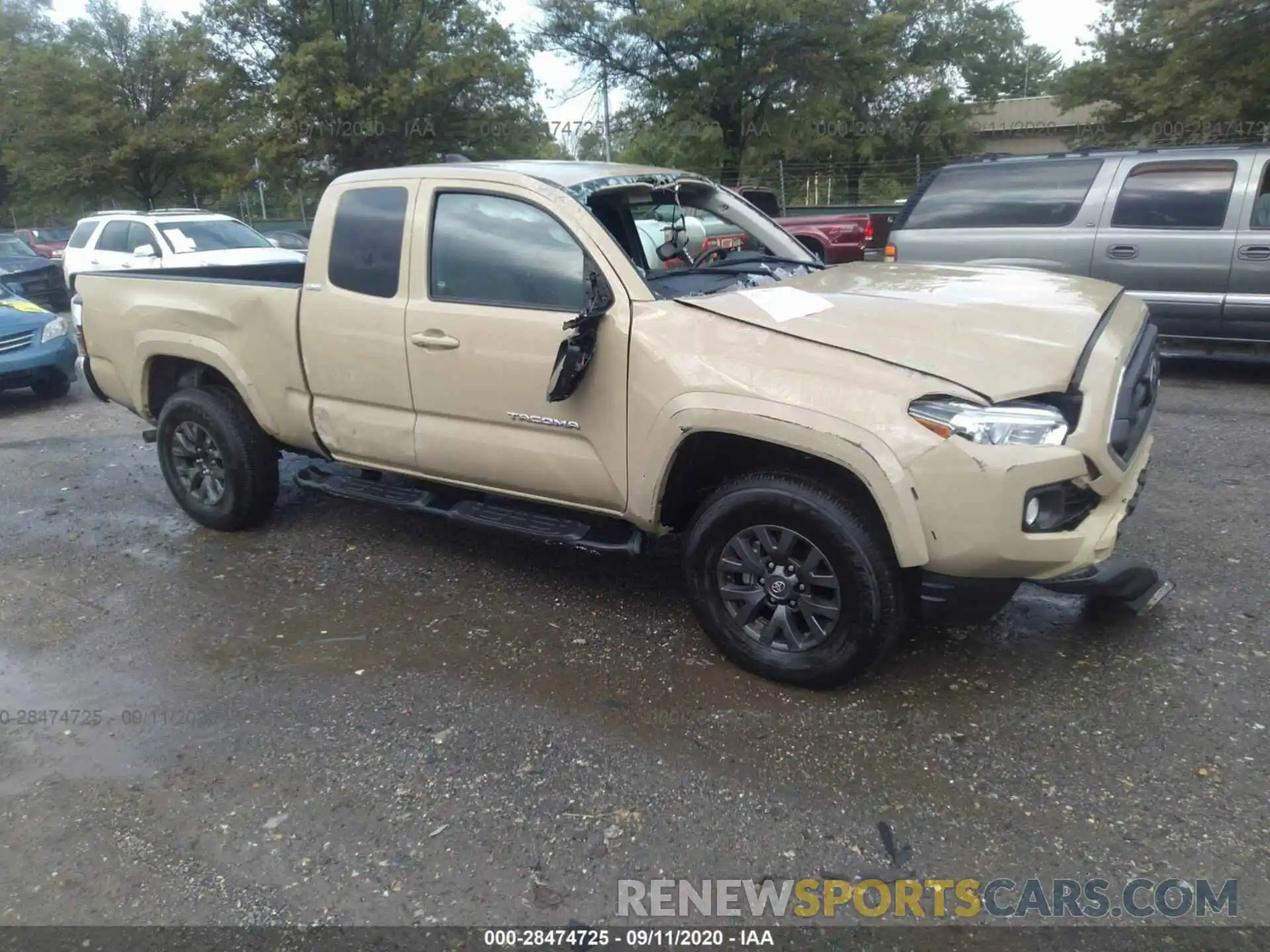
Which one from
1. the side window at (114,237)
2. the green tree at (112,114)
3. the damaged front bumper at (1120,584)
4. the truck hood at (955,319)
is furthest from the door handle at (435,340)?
the green tree at (112,114)

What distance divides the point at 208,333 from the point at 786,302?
314cm

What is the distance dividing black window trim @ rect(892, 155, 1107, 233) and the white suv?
775cm

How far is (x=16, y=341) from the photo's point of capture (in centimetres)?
909

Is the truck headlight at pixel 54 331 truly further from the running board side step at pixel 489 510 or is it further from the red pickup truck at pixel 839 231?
the red pickup truck at pixel 839 231

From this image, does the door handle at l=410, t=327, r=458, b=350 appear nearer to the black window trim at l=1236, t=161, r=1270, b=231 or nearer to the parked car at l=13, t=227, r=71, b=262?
the black window trim at l=1236, t=161, r=1270, b=231

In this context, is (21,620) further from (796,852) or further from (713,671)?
(796,852)

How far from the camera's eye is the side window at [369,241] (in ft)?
14.6

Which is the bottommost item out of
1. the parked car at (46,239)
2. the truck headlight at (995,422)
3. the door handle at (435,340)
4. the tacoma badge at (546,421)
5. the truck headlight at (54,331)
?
the tacoma badge at (546,421)

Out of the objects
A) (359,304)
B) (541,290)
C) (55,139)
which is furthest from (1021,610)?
(55,139)

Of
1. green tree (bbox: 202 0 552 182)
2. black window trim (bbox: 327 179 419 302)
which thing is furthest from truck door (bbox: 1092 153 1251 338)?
green tree (bbox: 202 0 552 182)

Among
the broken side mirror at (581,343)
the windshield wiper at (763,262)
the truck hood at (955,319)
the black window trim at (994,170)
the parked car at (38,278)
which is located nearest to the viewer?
the truck hood at (955,319)

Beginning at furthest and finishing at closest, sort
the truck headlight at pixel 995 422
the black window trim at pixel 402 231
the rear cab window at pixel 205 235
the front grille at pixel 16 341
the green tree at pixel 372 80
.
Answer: the green tree at pixel 372 80 → the rear cab window at pixel 205 235 → the front grille at pixel 16 341 → the black window trim at pixel 402 231 → the truck headlight at pixel 995 422

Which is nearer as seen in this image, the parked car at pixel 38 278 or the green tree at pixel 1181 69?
the parked car at pixel 38 278

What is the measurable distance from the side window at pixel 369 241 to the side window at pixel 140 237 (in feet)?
33.0
